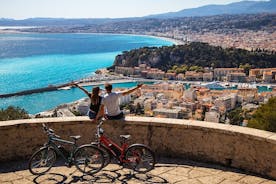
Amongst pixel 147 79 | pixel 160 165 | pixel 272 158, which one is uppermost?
pixel 272 158

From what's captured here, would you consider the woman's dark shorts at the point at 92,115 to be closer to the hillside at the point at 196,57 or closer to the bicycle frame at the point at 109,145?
the bicycle frame at the point at 109,145

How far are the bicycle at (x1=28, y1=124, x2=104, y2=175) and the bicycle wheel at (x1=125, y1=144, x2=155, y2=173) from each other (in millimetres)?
248

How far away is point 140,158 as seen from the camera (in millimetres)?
3285

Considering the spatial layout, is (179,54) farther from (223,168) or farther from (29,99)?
(223,168)

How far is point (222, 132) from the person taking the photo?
10.8 ft

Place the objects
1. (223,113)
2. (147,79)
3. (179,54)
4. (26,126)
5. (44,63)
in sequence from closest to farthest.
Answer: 1. (26,126)
2. (223,113)
3. (147,79)
4. (179,54)
5. (44,63)

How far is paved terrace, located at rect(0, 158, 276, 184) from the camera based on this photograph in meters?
3.09

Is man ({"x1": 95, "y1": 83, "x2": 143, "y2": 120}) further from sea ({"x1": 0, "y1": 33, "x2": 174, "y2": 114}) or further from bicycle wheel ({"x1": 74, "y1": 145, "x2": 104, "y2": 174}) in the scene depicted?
sea ({"x1": 0, "y1": 33, "x2": 174, "y2": 114})

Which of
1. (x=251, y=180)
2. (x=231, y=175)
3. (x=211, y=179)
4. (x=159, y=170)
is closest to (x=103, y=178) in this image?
(x=159, y=170)

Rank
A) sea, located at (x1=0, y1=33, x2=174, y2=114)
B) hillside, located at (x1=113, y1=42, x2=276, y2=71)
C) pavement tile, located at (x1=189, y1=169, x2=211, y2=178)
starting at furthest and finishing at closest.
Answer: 1. hillside, located at (x1=113, y1=42, x2=276, y2=71)
2. sea, located at (x1=0, y1=33, x2=174, y2=114)
3. pavement tile, located at (x1=189, y1=169, x2=211, y2=178)

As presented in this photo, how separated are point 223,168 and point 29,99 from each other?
44.2m

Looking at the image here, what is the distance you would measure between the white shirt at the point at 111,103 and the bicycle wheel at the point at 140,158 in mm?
507

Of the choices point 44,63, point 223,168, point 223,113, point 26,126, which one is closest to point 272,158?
point 223,168

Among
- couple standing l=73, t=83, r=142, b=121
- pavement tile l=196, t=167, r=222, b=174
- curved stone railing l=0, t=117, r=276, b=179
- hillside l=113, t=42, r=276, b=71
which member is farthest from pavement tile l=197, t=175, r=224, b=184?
hillside l=113, t=42, r=276, b=71
